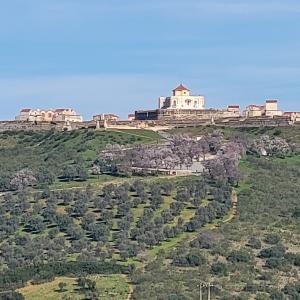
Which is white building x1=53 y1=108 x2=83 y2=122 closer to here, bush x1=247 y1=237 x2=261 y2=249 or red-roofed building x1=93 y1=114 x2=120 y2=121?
red-roofed building x1=93 y1=114 x2=120 y2=121

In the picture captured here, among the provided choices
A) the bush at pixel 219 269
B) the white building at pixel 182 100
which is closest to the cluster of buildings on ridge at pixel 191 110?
the white building at pixel 182 100

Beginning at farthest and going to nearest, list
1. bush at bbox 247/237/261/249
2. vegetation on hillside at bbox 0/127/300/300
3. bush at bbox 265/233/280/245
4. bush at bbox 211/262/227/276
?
bush at bbox 265/233/280/245, bush at bbox 247/237/261/249, bush at bbox 211/262/227/276, vegetation on hillside at bbox 0/127/300/300

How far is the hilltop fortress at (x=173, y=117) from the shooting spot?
412ft

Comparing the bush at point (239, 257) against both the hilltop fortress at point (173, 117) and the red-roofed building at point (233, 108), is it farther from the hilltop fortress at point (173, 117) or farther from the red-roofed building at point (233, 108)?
the red-roofed building at point (233, 108)

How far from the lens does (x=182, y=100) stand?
459ft

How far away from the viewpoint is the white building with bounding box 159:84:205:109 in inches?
5477

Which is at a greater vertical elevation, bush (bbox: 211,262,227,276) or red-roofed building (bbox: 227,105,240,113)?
red-roofed building (bbox: 227,105,240,113)

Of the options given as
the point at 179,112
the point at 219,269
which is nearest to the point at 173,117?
the point at 179,112

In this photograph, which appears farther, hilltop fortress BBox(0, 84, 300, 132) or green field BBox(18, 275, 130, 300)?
hilltop fortress BBox(0, 84, 300, 132)

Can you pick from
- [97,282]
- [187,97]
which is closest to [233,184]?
[97,282]

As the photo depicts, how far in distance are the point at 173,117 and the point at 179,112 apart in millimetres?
1756

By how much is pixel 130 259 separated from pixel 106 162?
2671 centimetres

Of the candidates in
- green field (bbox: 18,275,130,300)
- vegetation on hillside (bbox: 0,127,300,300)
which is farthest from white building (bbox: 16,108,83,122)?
green field (bbox: 18,275,130,300)

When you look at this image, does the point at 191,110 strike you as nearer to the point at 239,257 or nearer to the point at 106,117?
the point at 106,117
